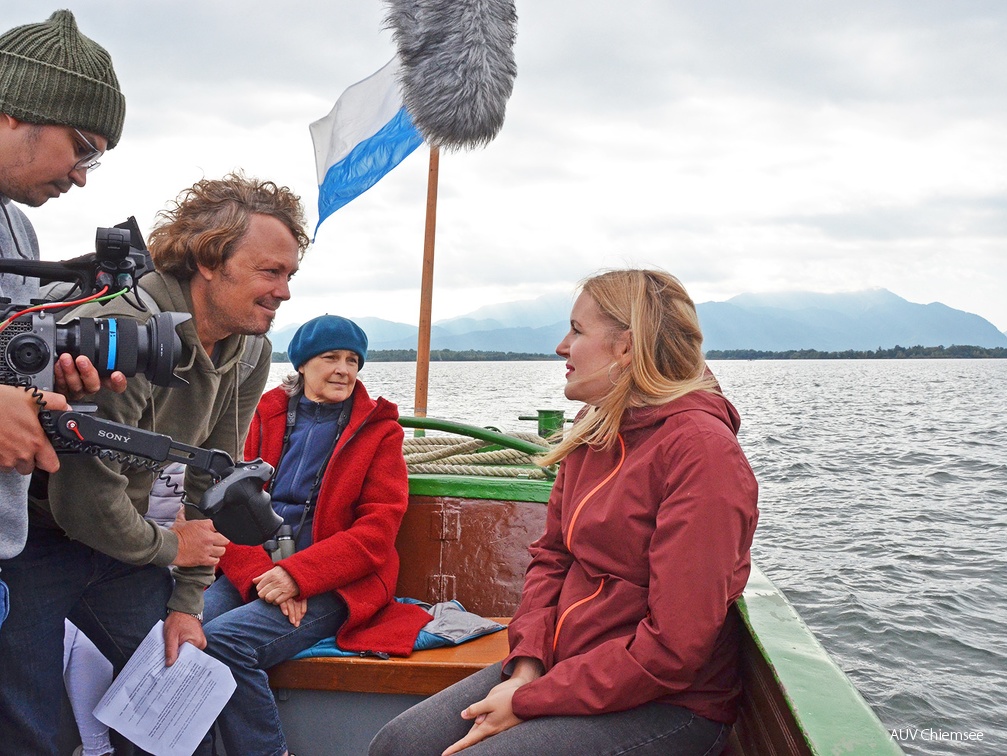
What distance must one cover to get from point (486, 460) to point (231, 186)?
2.03m

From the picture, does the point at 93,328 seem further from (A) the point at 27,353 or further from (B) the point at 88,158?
(B) the point at 88,158

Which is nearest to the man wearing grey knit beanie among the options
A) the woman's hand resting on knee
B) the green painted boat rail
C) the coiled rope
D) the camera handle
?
the camera handle

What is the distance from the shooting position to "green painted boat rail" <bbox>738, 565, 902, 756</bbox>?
1.45 metres

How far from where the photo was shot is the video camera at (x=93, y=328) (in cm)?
145

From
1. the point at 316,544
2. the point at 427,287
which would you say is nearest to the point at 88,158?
the point at 316,544

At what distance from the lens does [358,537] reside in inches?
113

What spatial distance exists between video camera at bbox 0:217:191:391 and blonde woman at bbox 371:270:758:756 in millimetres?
977

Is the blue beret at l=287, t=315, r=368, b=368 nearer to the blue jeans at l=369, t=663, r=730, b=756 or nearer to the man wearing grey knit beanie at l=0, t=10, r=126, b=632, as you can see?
the man wearing grey knit beanie at l=0, t=10, r=126, b=632

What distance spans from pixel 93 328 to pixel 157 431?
66 centimetres

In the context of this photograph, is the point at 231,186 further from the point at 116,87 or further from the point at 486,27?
the point at 486,27

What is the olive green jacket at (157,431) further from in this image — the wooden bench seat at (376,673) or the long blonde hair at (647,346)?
the long blonde hair at (647,346)

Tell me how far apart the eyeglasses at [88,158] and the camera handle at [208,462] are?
602 millimetres

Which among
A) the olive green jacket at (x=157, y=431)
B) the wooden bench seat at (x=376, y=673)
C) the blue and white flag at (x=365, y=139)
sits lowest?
the wooden bench seat at (x=376, y=673)

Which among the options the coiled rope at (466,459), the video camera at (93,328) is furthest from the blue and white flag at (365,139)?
the video camera at (93,328)
